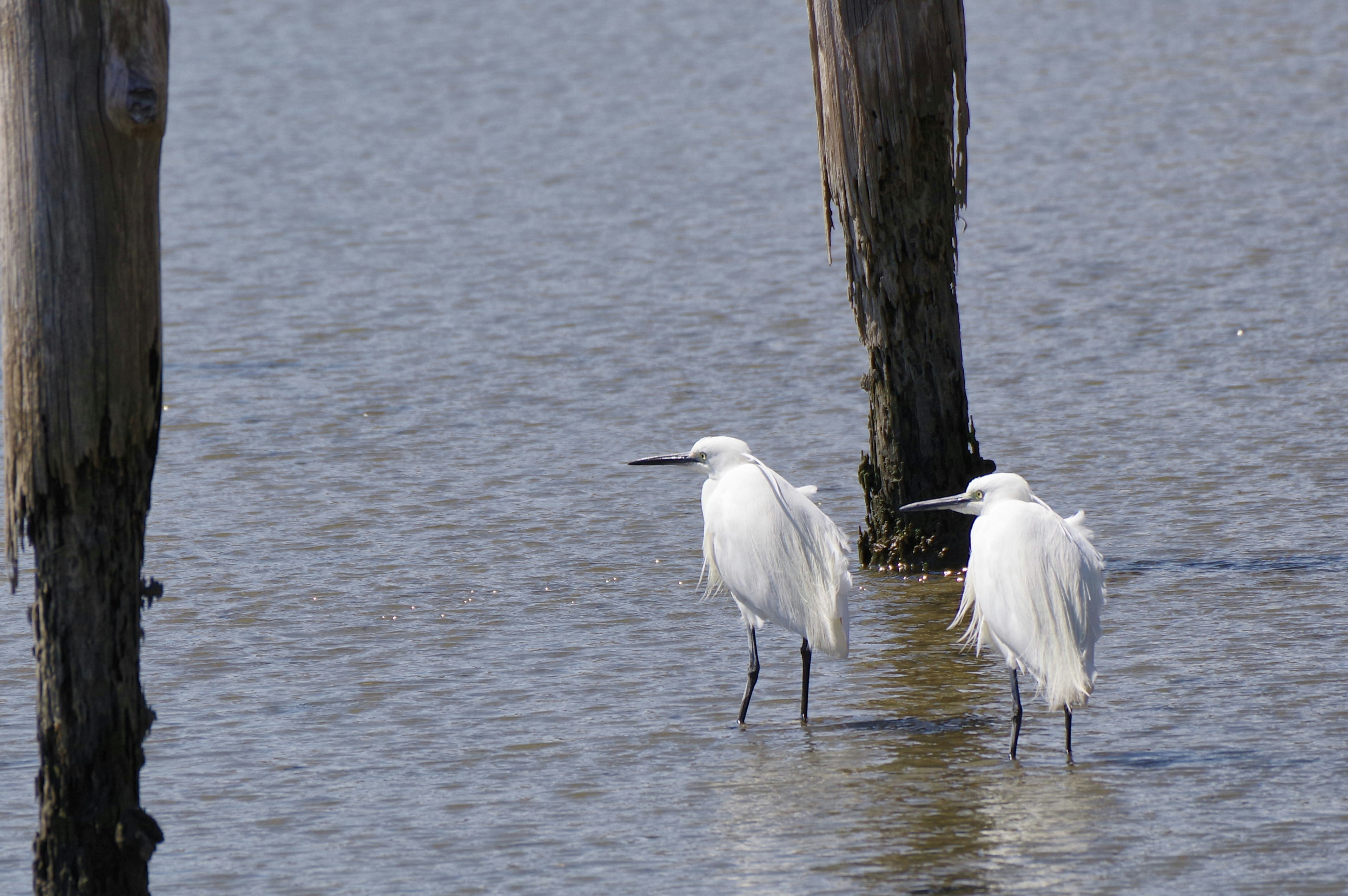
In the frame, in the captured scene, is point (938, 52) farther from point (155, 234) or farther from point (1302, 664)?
point (155, 234)

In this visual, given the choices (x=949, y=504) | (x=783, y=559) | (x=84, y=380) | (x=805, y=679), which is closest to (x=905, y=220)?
(x=949, y=504)

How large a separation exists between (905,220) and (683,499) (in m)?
2.22

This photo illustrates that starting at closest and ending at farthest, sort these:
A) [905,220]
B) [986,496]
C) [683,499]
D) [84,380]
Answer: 1. [84,380]
2. [986,496]
3. [905,220]
4. [683,499]

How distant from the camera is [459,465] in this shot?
31.3 ft

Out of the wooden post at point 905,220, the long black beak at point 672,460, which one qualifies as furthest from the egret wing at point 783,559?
the wooden post at point 905,220

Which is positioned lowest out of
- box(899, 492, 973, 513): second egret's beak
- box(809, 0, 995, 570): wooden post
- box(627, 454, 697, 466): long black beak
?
box(899, 492, 973, 513): second egret's beak

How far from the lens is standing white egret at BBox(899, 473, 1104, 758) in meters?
5.52

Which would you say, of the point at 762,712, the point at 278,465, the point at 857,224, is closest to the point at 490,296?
the point at 278,465

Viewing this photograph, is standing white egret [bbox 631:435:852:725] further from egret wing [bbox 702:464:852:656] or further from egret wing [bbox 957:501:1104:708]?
egret wing [bbox 957:501:1104:708]

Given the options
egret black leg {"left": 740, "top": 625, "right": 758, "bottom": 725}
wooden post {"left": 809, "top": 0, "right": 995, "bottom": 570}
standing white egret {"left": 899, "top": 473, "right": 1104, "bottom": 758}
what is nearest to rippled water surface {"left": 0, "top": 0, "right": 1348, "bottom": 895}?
egret black leg {"left": 740, "top": 625, "right": 758, "bottom": 725}

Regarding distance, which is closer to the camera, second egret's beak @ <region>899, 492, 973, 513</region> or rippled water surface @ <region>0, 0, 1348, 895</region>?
rippled water surface @ <region>0, 0, 1348, 895</region>

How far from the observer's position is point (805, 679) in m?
6.05

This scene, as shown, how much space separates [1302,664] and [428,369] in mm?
6405

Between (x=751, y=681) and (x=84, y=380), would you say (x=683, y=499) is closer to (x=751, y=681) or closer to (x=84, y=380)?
(x=751, y=681)
